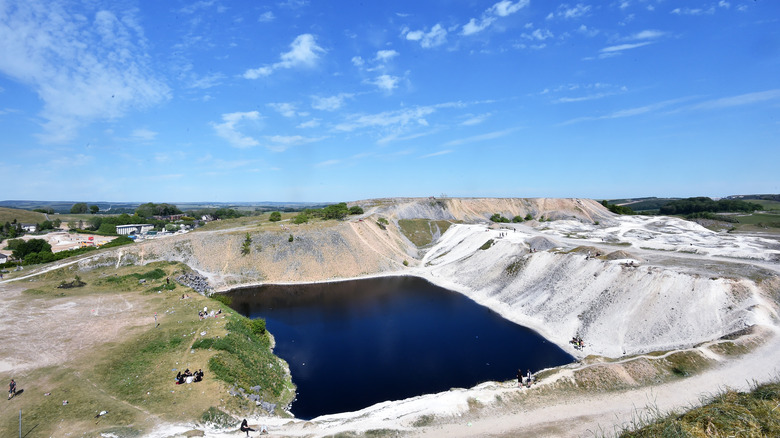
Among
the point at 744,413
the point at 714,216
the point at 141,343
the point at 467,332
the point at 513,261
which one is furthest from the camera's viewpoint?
the point at 714,216

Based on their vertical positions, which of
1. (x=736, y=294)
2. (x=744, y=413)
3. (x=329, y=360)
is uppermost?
(x=744, y=413)

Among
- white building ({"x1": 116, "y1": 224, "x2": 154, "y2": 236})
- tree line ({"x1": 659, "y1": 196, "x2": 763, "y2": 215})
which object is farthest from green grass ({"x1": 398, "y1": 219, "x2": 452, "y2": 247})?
tree line ({"x1": 659, "y1": 196, "x2": 763, "y2": 215})

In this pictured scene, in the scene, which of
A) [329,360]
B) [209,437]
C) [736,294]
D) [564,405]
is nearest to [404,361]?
[329,360]

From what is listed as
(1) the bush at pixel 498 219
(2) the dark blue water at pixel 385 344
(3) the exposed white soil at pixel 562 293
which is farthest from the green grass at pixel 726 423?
(1) the bush at pixel 498 219

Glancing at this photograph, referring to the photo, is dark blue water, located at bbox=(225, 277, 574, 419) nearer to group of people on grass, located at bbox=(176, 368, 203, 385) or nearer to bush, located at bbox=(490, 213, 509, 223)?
group of people on grass, located at bbox=(176, 368, 203, 385)

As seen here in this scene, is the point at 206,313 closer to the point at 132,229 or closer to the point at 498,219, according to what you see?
the point at 498,219

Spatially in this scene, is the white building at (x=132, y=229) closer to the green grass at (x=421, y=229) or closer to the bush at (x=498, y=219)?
the green grass at (x=421, y=229)

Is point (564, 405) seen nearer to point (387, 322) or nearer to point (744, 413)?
point (744, 413)
